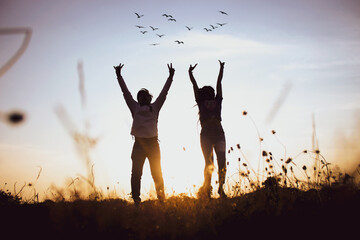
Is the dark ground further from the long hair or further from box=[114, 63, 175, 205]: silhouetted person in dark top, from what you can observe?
the long hair

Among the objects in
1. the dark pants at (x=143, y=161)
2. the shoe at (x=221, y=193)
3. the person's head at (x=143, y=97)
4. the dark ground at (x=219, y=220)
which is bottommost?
the dark ground at (x=219, y=220)

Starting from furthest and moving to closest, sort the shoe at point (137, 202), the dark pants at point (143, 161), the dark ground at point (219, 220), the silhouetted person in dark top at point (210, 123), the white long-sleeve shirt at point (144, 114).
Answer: the silhouetted person in dark top at point (210, 123), the white long-sleeve shirt at point (144, 114), the dark pants at point (143, 161), the shoe at point (137, 202), the dark ground at point (219, 220)

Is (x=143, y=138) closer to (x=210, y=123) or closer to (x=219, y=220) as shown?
(x=210, y=123)

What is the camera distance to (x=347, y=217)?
143 inches

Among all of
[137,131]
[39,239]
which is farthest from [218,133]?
[39,239]

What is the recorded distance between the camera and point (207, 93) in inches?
249

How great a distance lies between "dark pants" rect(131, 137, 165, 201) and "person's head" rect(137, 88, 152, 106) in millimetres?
686

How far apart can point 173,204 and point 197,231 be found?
4.32 ft

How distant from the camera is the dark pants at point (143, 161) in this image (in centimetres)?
582

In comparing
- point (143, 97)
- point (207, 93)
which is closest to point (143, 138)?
point (143, 97)

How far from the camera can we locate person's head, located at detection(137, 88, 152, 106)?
241 inches

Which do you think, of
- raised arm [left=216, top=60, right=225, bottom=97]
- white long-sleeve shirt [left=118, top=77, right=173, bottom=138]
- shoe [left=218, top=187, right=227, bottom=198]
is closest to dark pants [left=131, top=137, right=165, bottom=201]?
white long-sleeve shirt [left=118, top=77, right=173, bottom=138]

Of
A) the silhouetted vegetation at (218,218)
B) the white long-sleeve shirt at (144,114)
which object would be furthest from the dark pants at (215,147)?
the silhouetted vegetation at (218,218)

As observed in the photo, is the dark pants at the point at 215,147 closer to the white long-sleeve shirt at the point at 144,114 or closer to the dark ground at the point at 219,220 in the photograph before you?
Result: the white long-sleeve shirt at the point at 144,114
